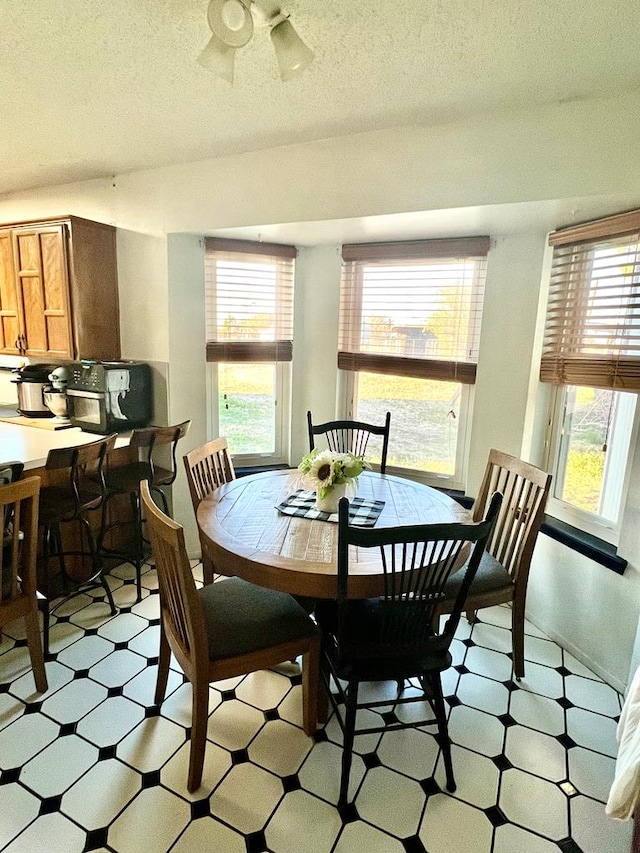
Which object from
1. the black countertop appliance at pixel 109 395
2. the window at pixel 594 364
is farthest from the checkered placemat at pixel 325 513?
the black countertop appliance at pixel 109 395

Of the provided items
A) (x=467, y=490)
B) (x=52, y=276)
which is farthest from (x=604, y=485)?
(x=52, y=276)

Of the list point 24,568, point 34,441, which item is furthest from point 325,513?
point 34,441

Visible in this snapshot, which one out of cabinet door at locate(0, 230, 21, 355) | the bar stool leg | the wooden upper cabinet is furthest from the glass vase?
cabinet door at locate(0, 230, 21, 355)

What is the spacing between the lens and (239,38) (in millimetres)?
1395

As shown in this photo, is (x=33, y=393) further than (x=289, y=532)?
Yes

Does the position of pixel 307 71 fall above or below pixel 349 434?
above

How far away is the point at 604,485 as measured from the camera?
2.28 metres

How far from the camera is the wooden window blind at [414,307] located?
2.73 meters

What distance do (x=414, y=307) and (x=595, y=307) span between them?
101 centimetres

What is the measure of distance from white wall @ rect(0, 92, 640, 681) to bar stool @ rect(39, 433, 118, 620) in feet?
1.88

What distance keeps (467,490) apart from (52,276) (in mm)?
2901

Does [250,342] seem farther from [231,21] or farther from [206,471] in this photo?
[231,21]

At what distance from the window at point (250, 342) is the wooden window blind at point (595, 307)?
5.43 ft

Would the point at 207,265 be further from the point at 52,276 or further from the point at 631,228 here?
the point at 631,228
